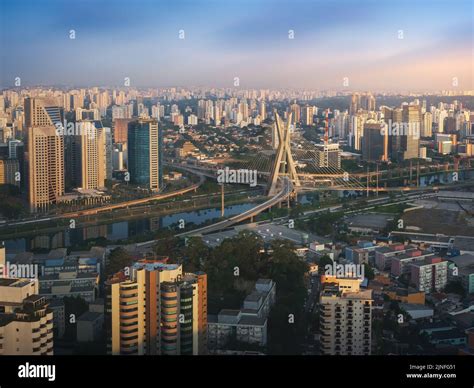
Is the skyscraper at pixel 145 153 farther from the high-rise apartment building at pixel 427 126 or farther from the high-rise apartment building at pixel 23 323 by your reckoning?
the high-rise apartment building at pixel 23 323

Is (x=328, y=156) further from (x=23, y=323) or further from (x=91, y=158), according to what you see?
(x=23, y=323)

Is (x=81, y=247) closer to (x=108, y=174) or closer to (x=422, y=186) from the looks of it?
(x=108, y=174)

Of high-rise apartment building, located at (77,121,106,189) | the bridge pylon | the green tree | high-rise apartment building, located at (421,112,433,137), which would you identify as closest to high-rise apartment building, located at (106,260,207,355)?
the green tree

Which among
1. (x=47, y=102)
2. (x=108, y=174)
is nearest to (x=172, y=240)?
(x=47, y=102)

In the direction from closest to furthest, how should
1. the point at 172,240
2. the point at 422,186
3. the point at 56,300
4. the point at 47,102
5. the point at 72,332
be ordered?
the point at 72,332 < the point at 56,300 < the point at 172,240 < the point at 47,102 < the point at 422,186

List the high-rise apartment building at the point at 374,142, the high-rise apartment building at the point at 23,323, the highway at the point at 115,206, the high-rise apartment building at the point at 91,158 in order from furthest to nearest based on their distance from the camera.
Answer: the high-rise apartment building at the point at 374,142, the high-rise apartment building at the point at 91,158, the highway at the point at 115,206, the high-rise apartment building at the point at 23,323

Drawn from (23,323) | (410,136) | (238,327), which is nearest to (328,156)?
(410,136)

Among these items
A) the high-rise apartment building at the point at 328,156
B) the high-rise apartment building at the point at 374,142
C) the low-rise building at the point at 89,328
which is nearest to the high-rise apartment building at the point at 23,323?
the low-rise building at the point at 89,328
